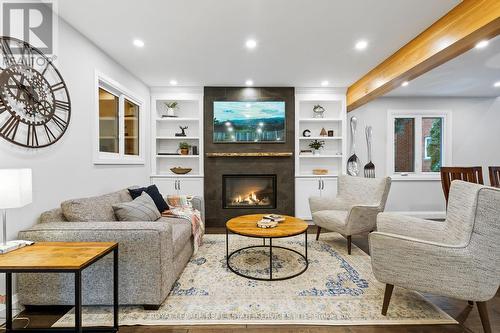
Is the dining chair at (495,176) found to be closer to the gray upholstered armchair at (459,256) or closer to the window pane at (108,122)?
the gray upholstered armchair at (459,256)

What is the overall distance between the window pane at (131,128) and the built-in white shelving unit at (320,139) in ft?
9.33

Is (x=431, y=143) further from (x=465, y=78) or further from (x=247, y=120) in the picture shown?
(x=247, y=120)

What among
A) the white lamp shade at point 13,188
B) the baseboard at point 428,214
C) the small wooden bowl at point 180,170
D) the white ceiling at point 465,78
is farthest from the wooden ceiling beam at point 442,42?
the white lamp shade at point 13,188

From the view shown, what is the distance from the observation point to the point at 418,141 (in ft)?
16.7

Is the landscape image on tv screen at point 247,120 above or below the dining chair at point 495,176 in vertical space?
above

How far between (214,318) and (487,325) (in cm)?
181

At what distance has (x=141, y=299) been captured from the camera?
186 cm

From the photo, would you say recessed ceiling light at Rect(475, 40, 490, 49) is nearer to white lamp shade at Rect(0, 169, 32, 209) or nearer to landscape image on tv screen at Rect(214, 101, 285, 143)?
landscape image on tv screen at Rect(214, 101, 285, 143)

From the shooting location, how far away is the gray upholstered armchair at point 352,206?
2.93 meters

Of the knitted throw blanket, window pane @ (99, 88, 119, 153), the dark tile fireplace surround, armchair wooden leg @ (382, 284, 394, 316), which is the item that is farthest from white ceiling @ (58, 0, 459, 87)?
armchair wooden leg @ (382, 284, 394, 316)

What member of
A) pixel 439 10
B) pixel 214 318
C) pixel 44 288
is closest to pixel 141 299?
pixel 214 318

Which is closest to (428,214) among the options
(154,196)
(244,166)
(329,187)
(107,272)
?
(329,187)

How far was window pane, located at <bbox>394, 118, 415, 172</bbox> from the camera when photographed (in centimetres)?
509

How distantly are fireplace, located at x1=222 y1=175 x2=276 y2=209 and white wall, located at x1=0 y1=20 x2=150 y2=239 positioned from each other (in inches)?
77.0
